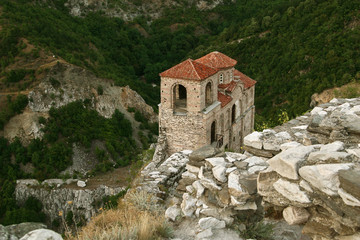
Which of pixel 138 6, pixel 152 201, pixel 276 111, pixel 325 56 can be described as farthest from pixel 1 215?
pixel 138 6

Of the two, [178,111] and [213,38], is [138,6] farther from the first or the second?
[178,111]

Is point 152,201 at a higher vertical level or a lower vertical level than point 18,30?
lower

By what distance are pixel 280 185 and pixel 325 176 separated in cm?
81

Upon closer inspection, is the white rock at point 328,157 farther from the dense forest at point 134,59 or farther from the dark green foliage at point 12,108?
the dark green foliage at point 12,108

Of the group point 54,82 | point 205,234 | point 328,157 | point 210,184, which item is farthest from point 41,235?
point 54,82

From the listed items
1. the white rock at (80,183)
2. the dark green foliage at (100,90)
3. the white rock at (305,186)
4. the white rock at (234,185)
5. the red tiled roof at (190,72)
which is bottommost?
the white rock at (80,183)

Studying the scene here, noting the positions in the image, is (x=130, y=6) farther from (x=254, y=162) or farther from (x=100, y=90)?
(x=254, y=162)

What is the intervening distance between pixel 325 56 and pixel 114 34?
30699 mm

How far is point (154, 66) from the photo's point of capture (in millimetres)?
49656

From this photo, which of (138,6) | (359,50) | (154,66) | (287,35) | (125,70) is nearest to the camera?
(359,50)

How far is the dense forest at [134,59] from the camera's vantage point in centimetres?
2719


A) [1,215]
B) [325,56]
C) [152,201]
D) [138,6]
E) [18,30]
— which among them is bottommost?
[1,215]

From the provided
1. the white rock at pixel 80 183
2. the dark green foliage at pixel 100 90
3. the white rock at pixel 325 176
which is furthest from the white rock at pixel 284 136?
the dark green foliage at pixel 100 90

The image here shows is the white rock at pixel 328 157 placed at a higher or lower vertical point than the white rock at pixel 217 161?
higher
